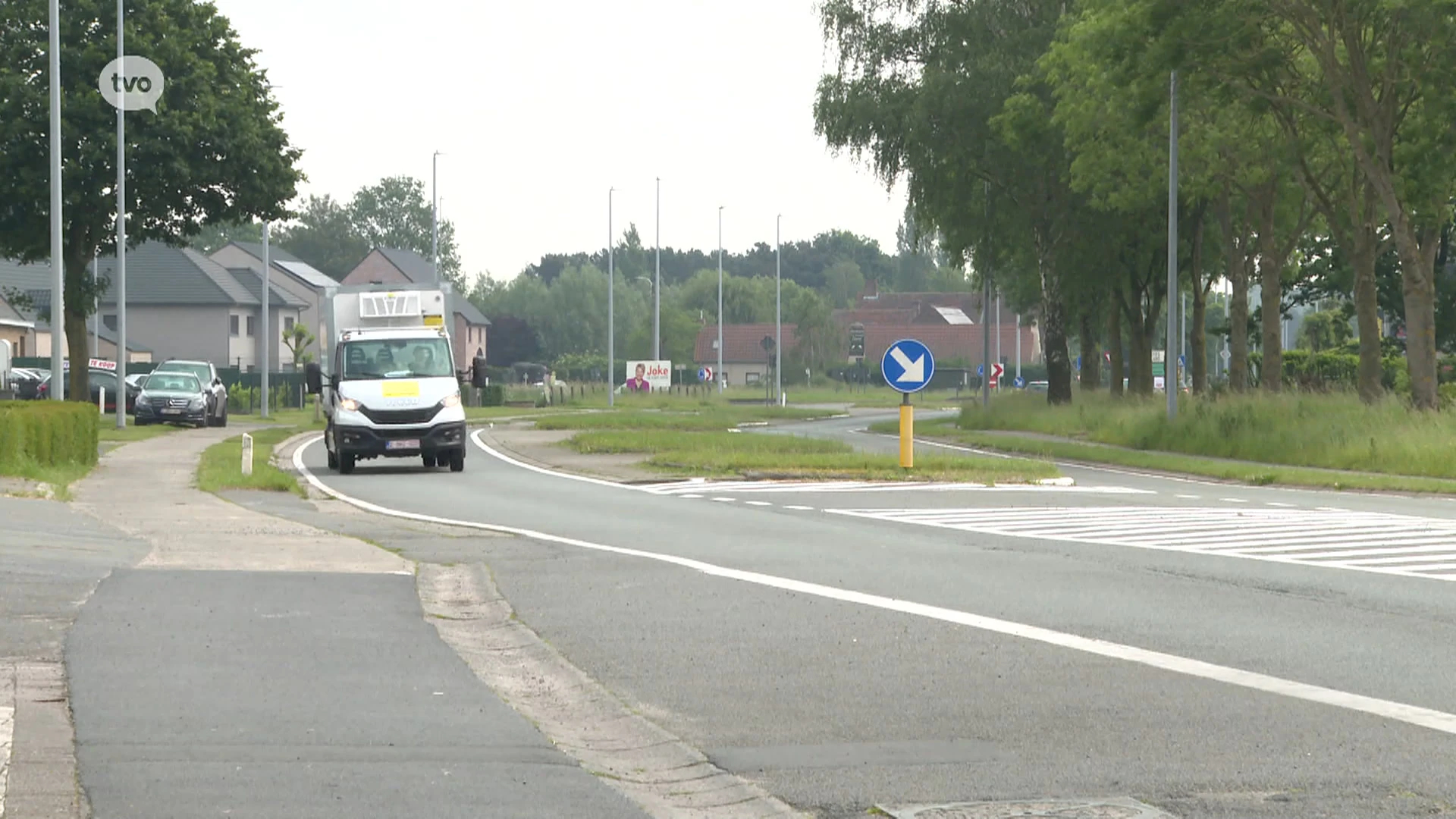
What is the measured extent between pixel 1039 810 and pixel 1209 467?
85.8 feet

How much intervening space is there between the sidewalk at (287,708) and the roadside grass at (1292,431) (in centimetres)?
2181

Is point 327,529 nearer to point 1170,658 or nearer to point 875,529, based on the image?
point 875,529

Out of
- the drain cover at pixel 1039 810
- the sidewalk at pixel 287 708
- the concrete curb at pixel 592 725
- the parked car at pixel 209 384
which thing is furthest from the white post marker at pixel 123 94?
the drain cover at pixel 1039 810

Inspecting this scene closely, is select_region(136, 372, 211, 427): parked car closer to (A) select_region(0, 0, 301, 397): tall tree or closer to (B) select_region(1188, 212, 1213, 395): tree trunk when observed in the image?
(A) select_region(0, 0, 301, 397): tall tree

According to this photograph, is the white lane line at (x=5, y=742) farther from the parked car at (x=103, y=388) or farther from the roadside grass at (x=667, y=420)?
the parked car at (x=103, y=388)

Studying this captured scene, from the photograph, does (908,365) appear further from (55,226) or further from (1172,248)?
(55,226)

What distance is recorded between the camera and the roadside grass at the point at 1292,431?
30.8 m

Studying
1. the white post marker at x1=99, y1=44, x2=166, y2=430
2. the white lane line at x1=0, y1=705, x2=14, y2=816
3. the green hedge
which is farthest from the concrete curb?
the white post marker at x1=99, y1=44, x2=166, y2=430

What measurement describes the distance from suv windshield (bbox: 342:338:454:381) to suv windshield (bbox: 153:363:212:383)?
22303 mm

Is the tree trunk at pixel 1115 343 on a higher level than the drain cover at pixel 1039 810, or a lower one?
higher

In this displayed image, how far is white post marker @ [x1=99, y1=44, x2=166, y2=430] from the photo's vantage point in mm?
44750

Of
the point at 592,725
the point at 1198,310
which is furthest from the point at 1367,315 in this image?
the point at 592,725

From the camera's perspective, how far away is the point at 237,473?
26156 millimetres

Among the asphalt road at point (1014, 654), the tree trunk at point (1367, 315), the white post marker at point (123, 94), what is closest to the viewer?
the asphalt road at point (1014, 654)
